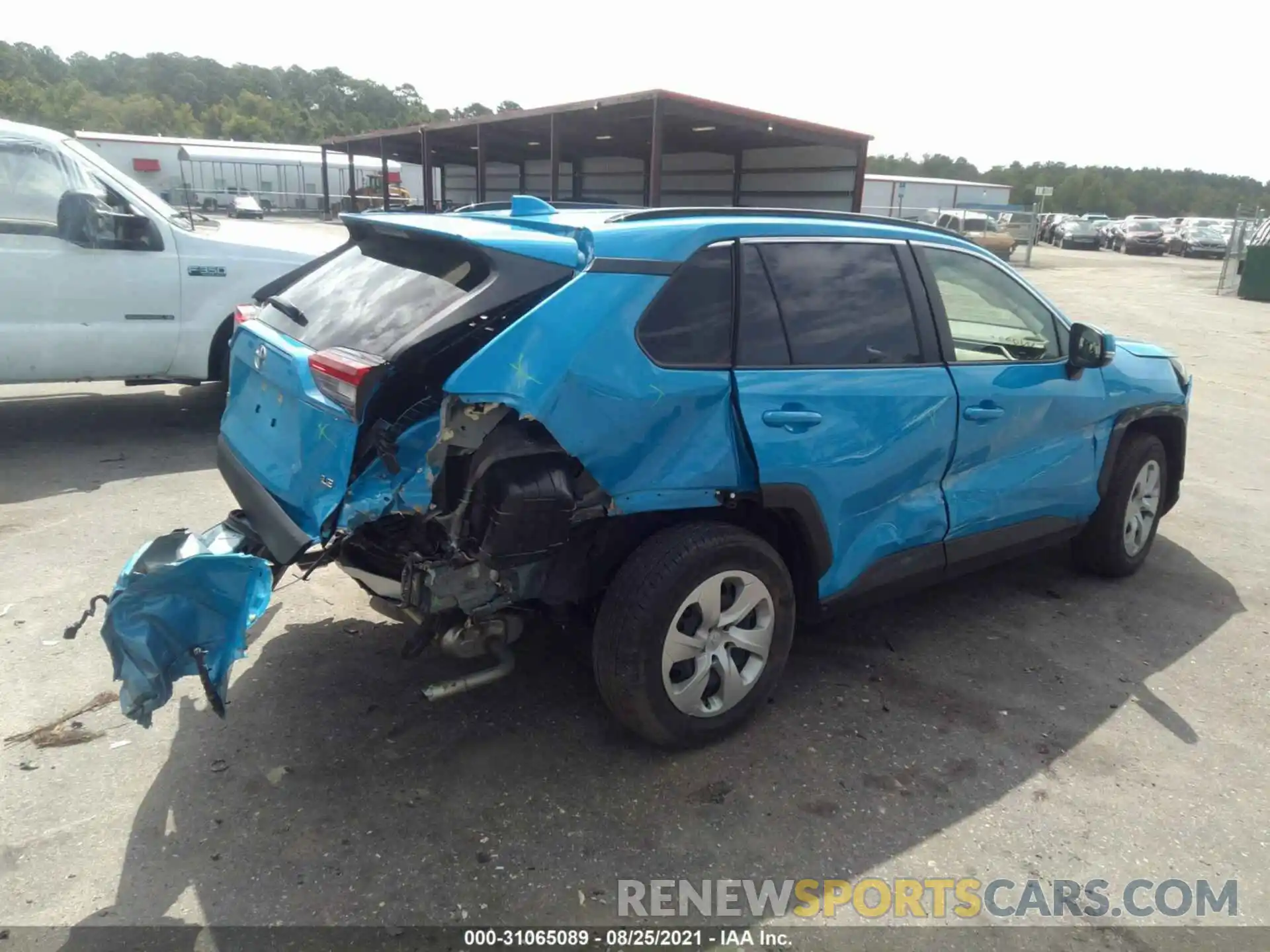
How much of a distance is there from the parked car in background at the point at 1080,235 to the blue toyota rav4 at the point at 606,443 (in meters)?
47.3

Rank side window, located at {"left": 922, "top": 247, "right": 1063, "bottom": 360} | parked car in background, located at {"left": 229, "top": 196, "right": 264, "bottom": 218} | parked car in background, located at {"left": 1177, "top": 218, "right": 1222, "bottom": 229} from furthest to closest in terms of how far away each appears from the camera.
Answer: parked car in background, located at {"left": 1177, "top": 218, "right": 1222, "bottom": 229} → parked car in background, located at {"left": 229, "top": 196, "right": 264, "bottom": 218} → side window, located at {"left": 922, "top": 247, "right": 1063, "bottom": 360}

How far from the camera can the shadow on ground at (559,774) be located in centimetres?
250

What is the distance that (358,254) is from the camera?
3547 mm

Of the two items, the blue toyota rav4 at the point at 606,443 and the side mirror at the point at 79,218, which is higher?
the side mirror at the point at 79,218

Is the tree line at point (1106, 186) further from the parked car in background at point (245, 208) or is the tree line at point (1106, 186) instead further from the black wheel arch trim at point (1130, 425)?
the black wheel arch trim at point (1130, 425)

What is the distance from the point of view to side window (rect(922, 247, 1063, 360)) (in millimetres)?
3891

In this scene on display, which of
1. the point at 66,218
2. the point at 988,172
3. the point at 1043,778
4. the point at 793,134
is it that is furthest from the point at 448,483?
the point at 988,172

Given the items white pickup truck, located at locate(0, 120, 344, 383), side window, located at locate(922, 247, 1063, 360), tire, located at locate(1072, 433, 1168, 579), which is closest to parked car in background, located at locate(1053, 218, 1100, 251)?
tire, located at locate(1072, 433, 1168, 579)

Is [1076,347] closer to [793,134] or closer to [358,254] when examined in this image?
[358,254]

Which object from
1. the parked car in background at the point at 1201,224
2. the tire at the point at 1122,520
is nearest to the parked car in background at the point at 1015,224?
the parked car in background at the point at 1201,224

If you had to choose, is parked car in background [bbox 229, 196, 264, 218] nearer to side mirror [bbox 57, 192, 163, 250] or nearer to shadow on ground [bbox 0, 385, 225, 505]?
shadow on ground [bbox 0, 385, 225, 505]

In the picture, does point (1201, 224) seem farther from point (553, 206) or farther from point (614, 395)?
point (614, 395)

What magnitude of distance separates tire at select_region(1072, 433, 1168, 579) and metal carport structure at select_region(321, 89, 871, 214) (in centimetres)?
998

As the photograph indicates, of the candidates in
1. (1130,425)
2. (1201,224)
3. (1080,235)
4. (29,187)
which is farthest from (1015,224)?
(29,187)
